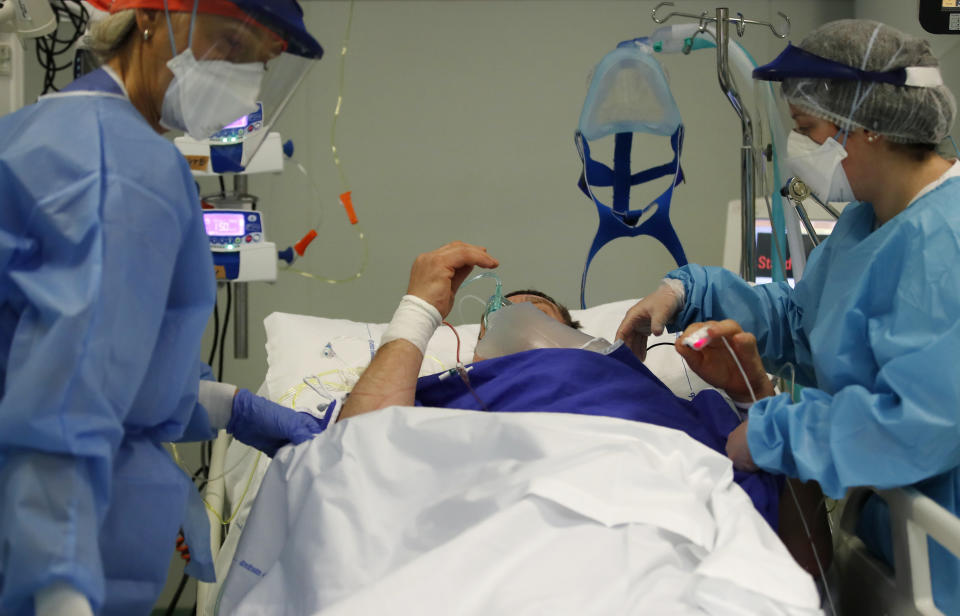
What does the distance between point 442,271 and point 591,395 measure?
38cm

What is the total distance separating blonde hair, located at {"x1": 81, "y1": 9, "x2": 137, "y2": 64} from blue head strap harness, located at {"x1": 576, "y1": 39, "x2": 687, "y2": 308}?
1.22m

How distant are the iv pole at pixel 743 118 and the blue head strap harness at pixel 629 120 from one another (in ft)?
0.43

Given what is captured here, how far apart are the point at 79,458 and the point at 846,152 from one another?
127 centimetres

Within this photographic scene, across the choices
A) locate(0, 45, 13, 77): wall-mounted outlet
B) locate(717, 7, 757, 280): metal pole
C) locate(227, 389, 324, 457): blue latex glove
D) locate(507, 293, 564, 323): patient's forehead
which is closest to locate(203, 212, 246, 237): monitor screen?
locate(0, 45, 13, 77): wall-mounted outlet

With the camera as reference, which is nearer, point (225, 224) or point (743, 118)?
point (743, 118)

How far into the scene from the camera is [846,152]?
1.46 m

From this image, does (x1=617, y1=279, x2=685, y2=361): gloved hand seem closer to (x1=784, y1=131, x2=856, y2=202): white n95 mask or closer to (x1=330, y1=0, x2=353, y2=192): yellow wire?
(x1=784, y1=131, x2=856, y2=202): white n95 mask

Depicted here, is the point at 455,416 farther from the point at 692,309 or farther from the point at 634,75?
the point at 634,75

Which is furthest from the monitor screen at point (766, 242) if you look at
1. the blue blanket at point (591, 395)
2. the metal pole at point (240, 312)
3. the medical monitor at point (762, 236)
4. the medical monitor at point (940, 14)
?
the metal pole at point (240, 312)

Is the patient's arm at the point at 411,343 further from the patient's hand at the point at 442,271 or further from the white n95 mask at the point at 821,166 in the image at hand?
the white n95 mask at the point at 821,166

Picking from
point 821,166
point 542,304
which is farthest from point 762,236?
point 821,166

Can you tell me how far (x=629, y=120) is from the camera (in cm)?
221

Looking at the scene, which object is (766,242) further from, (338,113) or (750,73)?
(338,113)

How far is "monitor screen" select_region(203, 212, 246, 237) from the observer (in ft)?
8.07
